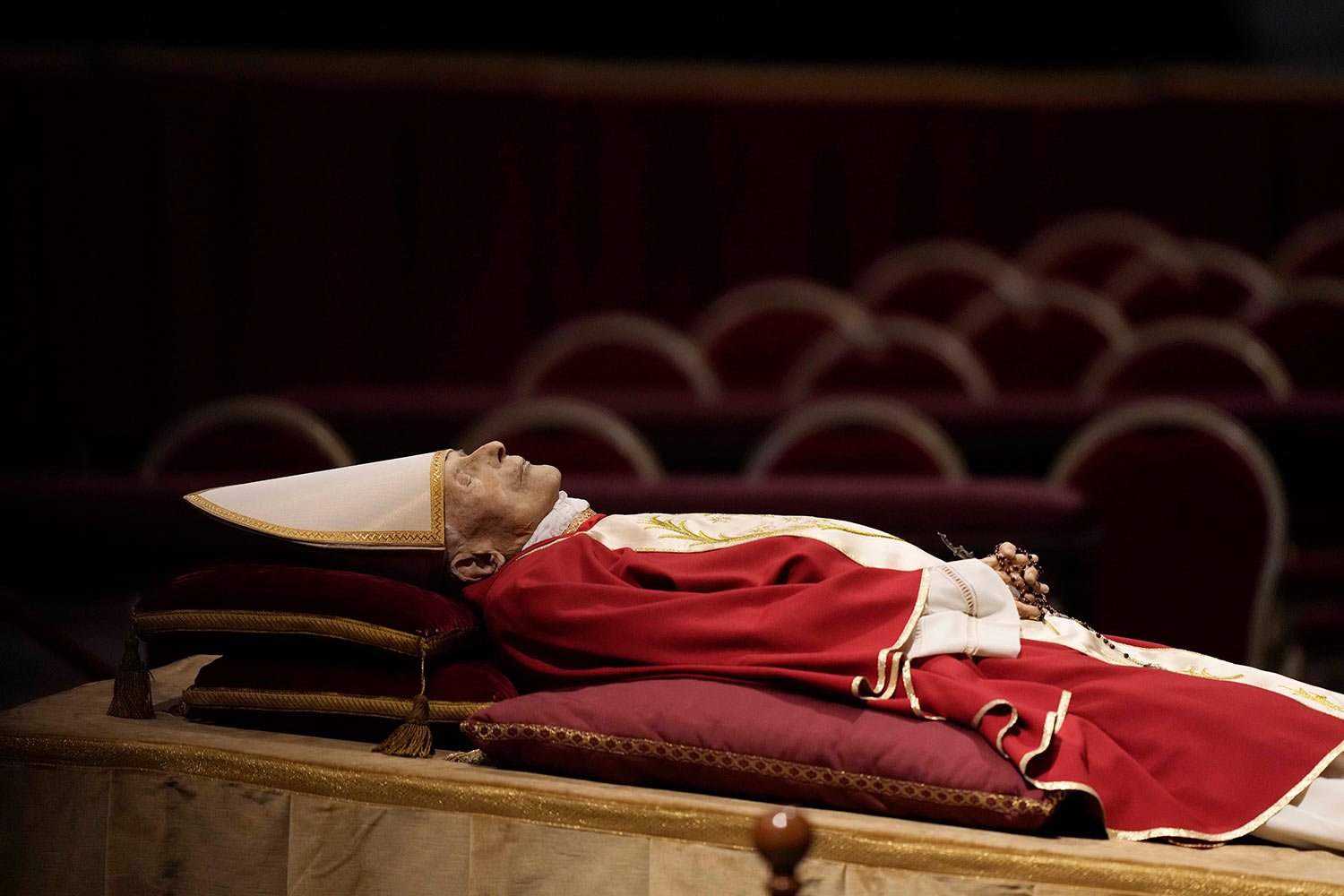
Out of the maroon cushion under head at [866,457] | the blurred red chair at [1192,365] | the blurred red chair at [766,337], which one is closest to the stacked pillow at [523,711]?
the maroon cushion under head at [866,457]

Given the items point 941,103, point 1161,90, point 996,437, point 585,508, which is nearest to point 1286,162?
point 1161,90

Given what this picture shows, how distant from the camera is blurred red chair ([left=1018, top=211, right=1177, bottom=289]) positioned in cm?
588

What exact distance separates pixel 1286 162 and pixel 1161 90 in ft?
2.07

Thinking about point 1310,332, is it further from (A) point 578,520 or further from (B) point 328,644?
(B) point 328,644

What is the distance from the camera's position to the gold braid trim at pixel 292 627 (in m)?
1.66

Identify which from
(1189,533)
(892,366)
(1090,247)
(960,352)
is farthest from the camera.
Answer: (1090,247)

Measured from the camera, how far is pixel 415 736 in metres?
1.68

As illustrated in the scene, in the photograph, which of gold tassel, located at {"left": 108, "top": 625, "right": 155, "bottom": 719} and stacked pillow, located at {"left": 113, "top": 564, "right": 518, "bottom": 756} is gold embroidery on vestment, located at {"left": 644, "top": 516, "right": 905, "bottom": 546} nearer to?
stacked pillow, located at {"left": 113, "top": 564, "right": 518, "bottom": 756}

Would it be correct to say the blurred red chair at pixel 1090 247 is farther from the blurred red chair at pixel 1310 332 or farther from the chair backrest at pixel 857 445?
the chair backrest at pixel 857 445

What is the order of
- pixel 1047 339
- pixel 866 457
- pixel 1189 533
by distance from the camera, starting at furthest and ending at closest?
1. pixel 1047 339
2. pixel 866 457
3. pixel 1189 533

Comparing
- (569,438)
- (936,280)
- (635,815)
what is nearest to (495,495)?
(635,815)

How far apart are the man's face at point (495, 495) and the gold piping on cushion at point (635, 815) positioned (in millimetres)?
323

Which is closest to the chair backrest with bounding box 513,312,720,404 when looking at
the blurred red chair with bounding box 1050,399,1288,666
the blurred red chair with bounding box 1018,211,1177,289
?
the blurred red chair with bounding box 1050,399,1288,666

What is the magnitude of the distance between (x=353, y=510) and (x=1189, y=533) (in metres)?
1.78
